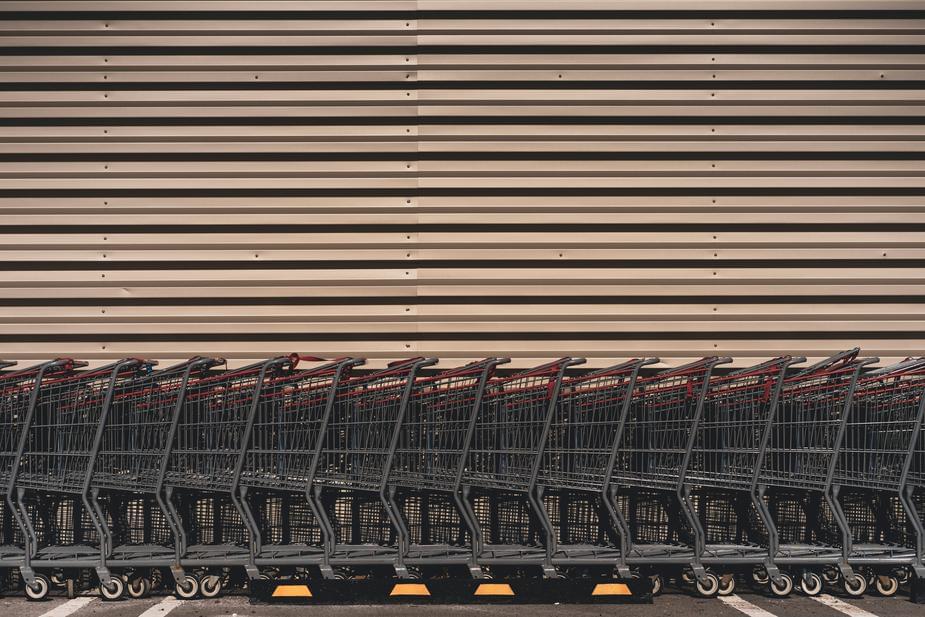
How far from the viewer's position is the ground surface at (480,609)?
183 inches

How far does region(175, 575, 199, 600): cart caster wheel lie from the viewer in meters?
4.88

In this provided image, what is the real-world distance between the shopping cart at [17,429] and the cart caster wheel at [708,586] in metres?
3.85

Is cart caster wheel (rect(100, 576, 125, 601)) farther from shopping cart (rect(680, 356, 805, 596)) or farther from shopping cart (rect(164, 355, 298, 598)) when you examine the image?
shopping cart (rect(680, 356, 805, 596))

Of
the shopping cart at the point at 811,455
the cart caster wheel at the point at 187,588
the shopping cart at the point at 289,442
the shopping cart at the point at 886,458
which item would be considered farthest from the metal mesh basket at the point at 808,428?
the cart caster wheel at the point at 187,588

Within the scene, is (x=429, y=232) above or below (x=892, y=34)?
below

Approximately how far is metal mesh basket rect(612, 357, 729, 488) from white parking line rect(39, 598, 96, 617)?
317cm

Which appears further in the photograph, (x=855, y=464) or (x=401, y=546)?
(x=855, y=464)

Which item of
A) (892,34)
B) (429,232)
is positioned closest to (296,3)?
(429,232)

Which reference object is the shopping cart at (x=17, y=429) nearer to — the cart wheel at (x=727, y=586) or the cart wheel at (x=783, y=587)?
the cart wheel at (x=727, y=586)

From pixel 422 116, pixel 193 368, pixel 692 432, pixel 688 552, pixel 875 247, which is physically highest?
pixel 422 116

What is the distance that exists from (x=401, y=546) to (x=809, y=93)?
4.33 meters

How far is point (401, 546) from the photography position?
485 cm

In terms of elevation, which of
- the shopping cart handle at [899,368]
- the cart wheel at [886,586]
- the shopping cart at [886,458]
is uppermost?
the shopping cart handle at [899,368]

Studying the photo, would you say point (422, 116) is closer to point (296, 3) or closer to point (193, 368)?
point (296, 3)
